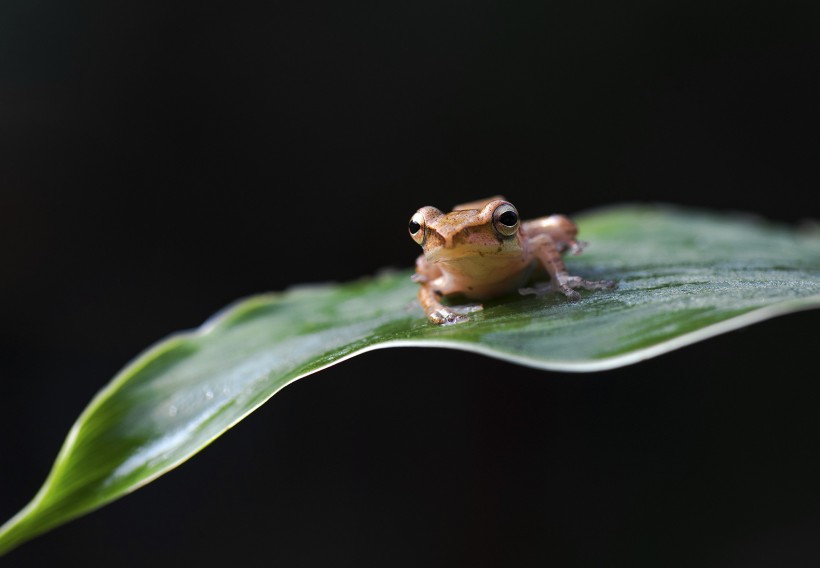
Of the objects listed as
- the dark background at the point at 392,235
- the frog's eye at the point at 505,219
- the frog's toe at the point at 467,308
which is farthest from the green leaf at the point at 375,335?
the dark background at the point at 392,235

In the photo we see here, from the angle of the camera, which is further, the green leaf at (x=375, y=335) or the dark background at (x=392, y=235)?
the dark background at (x=392, y=235)

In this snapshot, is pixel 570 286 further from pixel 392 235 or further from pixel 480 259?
pixel 392 235

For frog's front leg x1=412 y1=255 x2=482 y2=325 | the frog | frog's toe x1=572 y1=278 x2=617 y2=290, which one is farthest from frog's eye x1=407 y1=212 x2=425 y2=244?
frog's toe x1=572 y1=278 x2=617 y2=290

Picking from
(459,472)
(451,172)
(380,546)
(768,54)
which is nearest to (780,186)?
(768,54)

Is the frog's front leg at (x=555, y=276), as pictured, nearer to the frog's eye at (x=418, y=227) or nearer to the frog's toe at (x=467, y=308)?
the frog's toe at (x=467, y=308)

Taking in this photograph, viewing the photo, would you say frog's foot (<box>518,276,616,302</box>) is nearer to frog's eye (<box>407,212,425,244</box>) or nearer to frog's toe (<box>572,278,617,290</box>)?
frog's toe (<box>572,278,617,290</box>)

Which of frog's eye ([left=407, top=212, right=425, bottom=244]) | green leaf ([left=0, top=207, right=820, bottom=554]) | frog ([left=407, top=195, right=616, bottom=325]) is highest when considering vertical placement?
frog's eye ([left=407, top=212, right=425, bottom=244])

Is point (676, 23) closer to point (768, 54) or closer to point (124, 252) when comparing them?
point (768, 54)

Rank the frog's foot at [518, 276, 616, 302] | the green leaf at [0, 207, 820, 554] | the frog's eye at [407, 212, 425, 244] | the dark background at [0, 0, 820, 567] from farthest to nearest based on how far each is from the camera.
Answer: the dark background at [0, 0, 820, 567], the frog's eye at [407, 212, 425, 244], the frog's foot at [518, 276, 616, 302], the green leaf at [0, 207, 820, 554]

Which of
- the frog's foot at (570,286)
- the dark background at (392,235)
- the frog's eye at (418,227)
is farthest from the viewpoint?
the dark background at (392,235)
